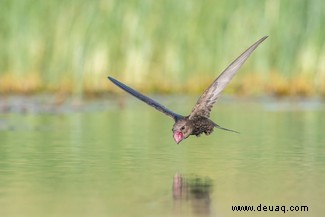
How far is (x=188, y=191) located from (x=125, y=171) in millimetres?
1176

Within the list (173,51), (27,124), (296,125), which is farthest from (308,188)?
(173,51)

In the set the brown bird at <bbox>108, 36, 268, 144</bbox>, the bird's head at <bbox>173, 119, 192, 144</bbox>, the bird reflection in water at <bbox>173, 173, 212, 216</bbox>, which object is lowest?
the bird reflection in water at <bbox>173, 173, 212, 216</bbox>

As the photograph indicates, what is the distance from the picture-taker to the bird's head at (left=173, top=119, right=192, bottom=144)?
8094mm

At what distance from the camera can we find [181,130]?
816 cm

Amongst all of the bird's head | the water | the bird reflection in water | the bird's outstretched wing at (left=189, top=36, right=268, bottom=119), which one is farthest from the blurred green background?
the bird reflection in water

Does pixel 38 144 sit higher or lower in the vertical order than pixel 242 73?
lower

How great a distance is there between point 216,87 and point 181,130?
0.59m

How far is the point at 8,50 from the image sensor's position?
17.3 metres

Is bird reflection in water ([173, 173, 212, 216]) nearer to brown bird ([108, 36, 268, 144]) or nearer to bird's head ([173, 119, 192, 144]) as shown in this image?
bird's head ([173, 119, 192, 144])

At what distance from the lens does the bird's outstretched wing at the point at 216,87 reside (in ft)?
27.7

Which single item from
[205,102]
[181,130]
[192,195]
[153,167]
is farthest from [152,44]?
[192,195]

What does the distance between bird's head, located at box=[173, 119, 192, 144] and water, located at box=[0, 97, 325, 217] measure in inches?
10.9

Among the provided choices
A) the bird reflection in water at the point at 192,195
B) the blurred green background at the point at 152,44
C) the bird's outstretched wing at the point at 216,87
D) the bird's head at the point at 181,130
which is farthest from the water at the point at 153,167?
the blurred green background at the point at 152,44

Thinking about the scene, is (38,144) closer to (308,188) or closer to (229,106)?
(308,188)
